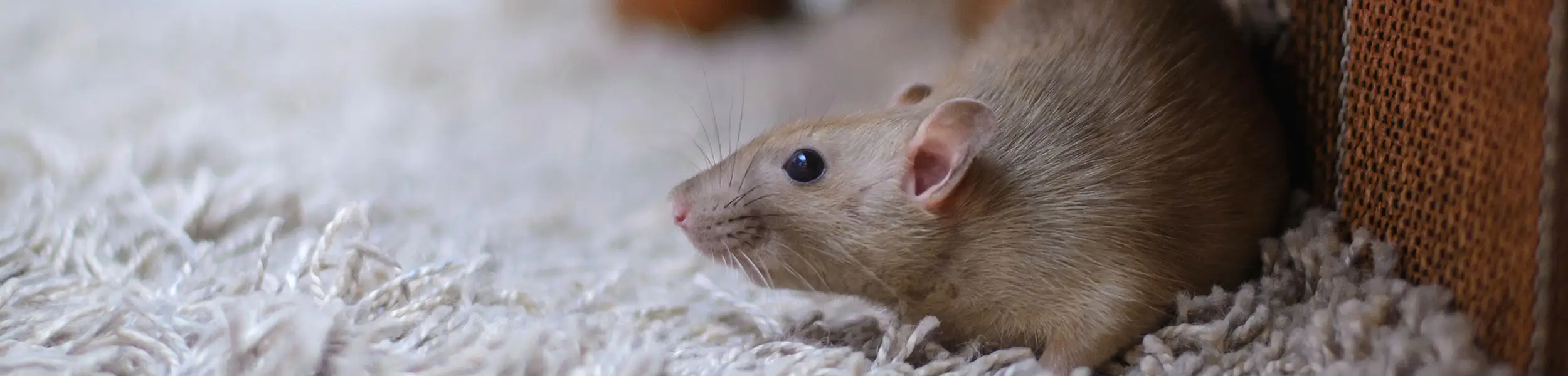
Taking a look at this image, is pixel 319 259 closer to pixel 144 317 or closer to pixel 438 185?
pixel 144 317

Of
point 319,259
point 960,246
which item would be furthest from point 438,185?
point 960,246

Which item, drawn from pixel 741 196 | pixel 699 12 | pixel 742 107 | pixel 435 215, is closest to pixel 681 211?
pixel 741 196

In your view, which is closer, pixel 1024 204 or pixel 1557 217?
pixel 1557 217

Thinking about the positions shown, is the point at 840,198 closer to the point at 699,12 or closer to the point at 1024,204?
the point at 1024,204

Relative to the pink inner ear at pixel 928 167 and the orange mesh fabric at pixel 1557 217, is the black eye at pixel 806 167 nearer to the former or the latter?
the pink inner ear at pixel 928 167

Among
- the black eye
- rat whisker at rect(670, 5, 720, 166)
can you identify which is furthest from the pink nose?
rat whisker at rect(670, 5, 720, 166)

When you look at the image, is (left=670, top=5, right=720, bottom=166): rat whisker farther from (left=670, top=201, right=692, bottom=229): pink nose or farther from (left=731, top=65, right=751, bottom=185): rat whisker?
(left=670, top=201, right=692, bottom=229): pink nose
